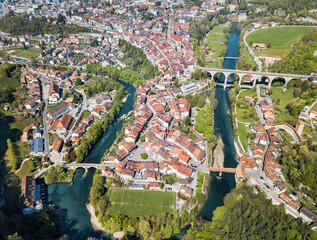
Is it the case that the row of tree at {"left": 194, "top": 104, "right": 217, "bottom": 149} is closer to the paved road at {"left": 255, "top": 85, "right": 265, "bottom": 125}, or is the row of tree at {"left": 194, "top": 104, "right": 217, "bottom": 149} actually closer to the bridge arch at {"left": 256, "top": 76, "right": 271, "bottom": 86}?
the paved road at {"left": 255, "top": 85, "right": 265, "bottom": 125}

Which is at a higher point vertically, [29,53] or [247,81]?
[29,53]

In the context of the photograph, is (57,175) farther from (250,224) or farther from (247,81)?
(247,81)

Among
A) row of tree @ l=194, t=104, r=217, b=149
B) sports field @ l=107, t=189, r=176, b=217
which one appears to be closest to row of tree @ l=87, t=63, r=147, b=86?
row of tree @ l=194, t=104, r=217, b=149

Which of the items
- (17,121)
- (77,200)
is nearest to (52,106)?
(17,121)

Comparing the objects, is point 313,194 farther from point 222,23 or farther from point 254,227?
point 222,23

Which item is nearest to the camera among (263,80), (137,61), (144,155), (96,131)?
(144,155)

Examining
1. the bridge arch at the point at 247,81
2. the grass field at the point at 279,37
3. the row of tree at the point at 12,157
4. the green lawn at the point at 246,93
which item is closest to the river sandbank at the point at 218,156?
the green lawn at the point at 246,93

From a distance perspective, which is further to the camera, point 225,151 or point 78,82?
point 78,82

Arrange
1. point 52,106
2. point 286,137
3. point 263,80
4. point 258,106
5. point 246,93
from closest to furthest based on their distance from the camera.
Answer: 1. point 286,137
2. point 258,106
3. point 52,106
4. point 246,93
5. point 263,80
